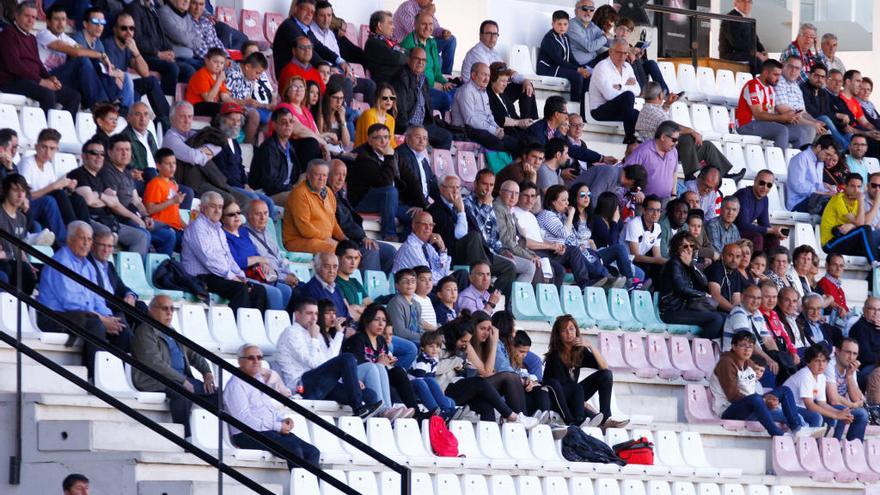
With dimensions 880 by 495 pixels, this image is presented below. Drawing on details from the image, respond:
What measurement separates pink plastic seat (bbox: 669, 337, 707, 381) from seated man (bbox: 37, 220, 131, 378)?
5006mm

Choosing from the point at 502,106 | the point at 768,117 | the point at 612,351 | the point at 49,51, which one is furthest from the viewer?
the point at 768,117

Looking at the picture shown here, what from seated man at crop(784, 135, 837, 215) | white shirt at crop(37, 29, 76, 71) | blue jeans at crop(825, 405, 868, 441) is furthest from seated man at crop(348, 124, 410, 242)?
seated man at crop(784, 135, 837, 215)

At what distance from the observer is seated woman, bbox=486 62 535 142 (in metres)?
16.7

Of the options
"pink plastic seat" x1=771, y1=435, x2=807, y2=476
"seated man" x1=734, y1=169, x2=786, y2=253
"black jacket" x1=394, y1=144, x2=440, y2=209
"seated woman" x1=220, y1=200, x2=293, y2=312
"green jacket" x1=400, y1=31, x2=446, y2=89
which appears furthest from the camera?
"green jacket" x1=400, y1=31, x2=446, y2=89

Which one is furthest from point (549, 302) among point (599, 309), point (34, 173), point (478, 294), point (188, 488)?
point (188, 488)

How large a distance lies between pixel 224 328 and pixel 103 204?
114cm

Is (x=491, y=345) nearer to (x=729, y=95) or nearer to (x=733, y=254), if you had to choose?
(x=733, y=254)

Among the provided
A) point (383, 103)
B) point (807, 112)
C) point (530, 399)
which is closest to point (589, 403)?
point (530, 399)

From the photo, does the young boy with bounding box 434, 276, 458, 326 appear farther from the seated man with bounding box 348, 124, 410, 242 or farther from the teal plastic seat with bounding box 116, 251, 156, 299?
the teal plastic seat with bounding box 116, 251, 156, 299

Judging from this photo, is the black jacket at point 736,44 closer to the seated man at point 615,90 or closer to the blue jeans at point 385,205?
the seated man at point 615,90

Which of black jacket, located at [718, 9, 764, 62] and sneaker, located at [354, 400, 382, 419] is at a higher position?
black jacket, located at [718, 9, 764, 62]

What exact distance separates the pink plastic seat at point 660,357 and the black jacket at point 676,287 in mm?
494

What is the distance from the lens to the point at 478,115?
1648 cm

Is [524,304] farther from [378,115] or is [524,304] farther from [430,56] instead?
[430,56]
